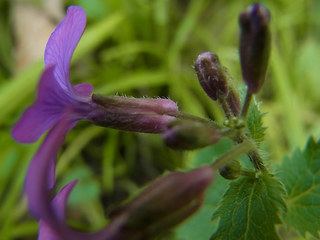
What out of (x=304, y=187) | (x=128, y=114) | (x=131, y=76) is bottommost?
(x=304, y=187)

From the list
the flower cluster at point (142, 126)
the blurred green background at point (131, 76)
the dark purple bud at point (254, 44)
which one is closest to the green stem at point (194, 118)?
the flower cluster at point (142, 126)

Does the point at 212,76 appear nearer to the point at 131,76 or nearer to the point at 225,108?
the point at 225,108

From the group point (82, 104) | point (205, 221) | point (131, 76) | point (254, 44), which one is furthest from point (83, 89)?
point (131, 76)

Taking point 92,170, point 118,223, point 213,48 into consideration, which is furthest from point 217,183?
point 213,48

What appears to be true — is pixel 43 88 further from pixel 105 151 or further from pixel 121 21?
pixel 121 21

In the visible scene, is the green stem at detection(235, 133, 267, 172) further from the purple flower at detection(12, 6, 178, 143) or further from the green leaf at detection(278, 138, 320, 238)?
the green leaf at detection(278, 138, 320, 238)

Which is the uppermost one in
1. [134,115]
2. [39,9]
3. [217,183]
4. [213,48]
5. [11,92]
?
[39,9]

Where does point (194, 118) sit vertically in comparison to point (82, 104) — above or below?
below
